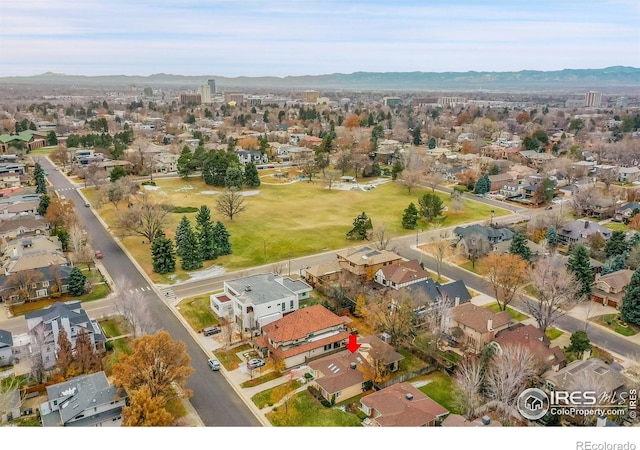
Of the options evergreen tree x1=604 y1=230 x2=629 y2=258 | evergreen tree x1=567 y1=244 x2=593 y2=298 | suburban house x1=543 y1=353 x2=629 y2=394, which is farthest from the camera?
evergreen tree x1=604 y1=230 x2=629 y2=258

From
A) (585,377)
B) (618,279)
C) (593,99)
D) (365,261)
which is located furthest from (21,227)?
(593,99)

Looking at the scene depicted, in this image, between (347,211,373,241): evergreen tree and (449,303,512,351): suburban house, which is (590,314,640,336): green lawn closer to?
(449,303,512,351): suburban house

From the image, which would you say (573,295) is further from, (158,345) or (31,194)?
(31,194)

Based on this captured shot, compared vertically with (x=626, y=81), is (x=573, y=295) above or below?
below

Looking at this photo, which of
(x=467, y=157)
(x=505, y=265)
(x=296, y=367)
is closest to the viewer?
(x=296, y=367)

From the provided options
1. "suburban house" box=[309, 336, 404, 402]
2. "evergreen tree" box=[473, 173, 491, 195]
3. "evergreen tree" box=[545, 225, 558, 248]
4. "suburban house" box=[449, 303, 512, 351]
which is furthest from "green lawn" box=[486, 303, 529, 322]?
"evergreen tree" box=[473, 173, 491, 195]

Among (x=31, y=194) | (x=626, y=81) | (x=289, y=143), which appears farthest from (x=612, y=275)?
(x=626, y=81)
